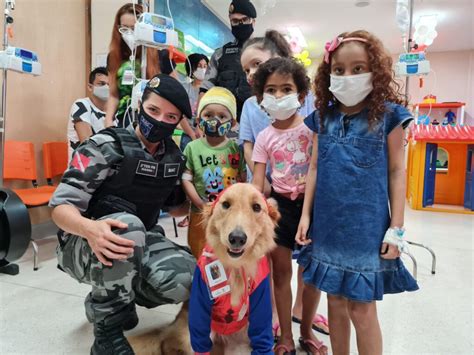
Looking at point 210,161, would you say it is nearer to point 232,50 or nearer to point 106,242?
point 106,242

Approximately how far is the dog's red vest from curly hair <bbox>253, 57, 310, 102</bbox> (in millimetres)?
778

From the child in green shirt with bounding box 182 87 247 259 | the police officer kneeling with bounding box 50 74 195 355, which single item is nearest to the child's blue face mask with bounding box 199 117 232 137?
the child in green shirt with bounding box 182 87 247 259

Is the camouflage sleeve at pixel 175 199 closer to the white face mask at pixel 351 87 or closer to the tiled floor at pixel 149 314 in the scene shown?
the tiled floor at pixel 149 314

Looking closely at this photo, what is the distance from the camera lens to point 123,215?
1442 millimetres

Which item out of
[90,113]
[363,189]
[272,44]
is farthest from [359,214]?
[90,113]

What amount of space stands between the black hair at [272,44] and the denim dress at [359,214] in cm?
73

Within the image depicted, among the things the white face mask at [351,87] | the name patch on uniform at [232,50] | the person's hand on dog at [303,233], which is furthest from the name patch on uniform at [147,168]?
the name patch on uniform at [232,50]

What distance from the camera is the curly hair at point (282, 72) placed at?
155cm

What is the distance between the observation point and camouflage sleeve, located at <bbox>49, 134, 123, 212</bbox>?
141cm

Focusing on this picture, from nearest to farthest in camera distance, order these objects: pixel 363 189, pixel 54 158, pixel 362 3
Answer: pixel 363 189, pixel 54 158, pixel 362 3

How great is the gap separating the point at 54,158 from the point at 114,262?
8.42 feet

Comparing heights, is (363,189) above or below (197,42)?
below

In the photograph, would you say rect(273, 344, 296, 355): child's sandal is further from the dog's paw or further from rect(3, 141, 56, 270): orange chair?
rect(3, 141, 56, 270): orange chair

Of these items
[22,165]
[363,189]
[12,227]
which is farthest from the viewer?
[22,165]
